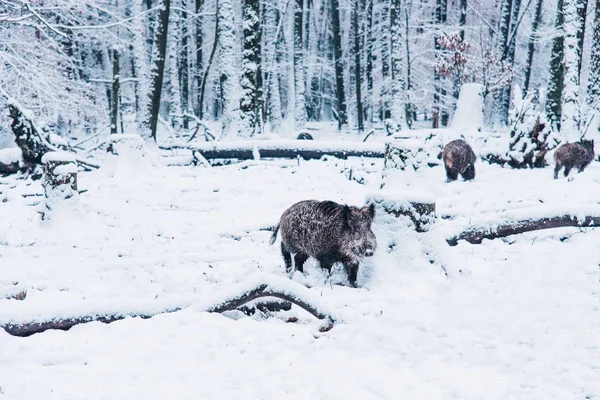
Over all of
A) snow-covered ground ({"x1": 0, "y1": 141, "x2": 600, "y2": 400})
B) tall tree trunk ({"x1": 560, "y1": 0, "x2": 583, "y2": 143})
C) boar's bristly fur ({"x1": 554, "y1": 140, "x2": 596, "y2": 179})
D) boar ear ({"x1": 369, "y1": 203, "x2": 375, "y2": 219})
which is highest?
tall tree trunk ({"x1": 560, "y1": 0, "x2": 583, "y2": 143})

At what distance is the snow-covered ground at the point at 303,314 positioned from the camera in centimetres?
357

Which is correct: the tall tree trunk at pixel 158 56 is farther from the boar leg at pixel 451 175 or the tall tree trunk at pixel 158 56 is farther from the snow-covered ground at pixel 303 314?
the boar leg at pixel 451 175

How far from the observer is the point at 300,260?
21.0 ft

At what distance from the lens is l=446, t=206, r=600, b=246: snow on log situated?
6621mm

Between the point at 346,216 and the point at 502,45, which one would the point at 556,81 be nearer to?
the point at 502,45

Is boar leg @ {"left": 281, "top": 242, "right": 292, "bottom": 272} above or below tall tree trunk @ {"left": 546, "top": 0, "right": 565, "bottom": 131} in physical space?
below

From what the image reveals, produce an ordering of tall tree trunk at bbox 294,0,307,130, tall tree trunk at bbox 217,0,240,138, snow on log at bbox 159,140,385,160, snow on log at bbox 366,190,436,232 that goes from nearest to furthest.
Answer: snow on log at bbox 366,190,436,232, snow on log at bbox 159,140,385,160, tall tree trunk at bbox 217,0,240,138, tall tree trunk at bbox 294,0,307,130

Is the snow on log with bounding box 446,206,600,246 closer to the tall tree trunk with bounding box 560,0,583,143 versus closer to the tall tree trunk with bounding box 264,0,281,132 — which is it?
the tall tree trunk with bounding box 560,0,583,143

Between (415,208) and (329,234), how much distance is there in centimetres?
110

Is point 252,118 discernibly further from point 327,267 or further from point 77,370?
point 77,370

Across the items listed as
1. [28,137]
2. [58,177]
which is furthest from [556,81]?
[28,137]

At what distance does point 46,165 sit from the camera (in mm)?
8977

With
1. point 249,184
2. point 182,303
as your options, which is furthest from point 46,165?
point 182,303

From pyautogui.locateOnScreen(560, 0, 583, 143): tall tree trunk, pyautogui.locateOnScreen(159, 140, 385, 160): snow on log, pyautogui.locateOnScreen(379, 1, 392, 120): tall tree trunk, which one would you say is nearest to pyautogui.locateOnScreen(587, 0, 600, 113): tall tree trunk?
pyautogui.locateOnScreen(560, 0, 583, 143): tall tree trunk
